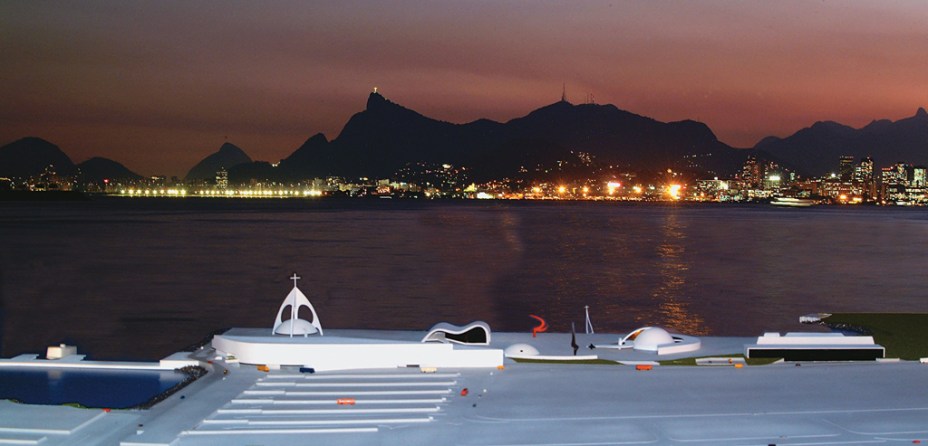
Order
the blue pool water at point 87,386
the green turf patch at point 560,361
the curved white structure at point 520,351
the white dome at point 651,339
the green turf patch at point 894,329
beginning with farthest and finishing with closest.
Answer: the green turf patch at point 894,329
the white dome at point 651,339
the curved white structure at point 520,351
the green turf patch at point 560,361
the blue pool water at point 87,386

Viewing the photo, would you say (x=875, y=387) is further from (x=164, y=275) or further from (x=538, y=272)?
(x=164, y=275)

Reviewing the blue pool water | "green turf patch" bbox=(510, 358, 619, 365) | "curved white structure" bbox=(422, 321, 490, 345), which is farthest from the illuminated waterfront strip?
"green turf patch" bbox=(510, 358, 619, 365)

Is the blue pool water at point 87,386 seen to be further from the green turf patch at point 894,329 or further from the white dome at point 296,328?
the green turf patch at point 894,329

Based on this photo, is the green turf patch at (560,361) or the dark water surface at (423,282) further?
the dark water surface at (423,282)

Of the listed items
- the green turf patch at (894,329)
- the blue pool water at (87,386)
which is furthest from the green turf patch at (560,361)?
the blue pool water at (87,386)

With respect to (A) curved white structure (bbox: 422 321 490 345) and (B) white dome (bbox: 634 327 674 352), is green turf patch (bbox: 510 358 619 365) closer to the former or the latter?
(A) curved white structure (bbox: 422 321 490 345)

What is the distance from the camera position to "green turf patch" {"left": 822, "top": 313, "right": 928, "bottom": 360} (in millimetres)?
18125

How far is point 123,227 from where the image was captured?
9644 centimetres

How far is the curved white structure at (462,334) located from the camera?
16750 millimetres

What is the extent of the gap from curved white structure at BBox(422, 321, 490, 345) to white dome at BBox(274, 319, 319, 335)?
7.71 ft

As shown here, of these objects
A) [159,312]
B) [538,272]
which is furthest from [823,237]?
[159,312]

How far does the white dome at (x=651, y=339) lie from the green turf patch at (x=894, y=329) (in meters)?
4.47

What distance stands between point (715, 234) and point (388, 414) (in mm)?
82544

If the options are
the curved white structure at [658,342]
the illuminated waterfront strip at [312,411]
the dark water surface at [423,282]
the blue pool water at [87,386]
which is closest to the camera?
the illuminated waterfront strip at [312,411]
